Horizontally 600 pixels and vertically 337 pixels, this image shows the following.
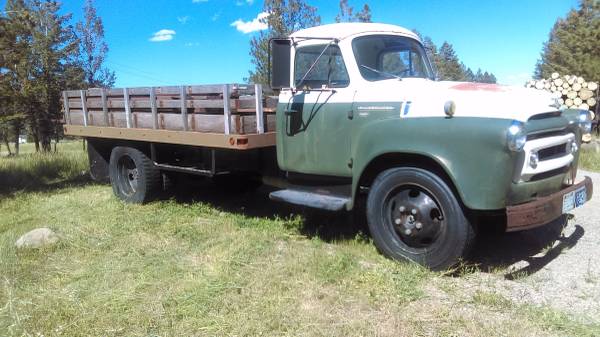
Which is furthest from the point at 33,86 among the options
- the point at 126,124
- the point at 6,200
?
the point at 126,124

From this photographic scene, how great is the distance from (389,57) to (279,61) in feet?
3.72

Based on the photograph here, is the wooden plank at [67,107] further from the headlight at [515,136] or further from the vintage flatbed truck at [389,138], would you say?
the headlight at [515,136]

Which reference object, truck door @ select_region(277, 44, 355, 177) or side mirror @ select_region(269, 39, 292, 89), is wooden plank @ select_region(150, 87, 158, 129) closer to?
truck door @ select_region(277, 44, 355, 177)

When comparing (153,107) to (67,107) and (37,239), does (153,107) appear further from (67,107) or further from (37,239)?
(67,107)

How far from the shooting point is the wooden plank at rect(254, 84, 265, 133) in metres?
5.32

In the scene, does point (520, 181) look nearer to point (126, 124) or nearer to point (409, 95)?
point (409, 95)

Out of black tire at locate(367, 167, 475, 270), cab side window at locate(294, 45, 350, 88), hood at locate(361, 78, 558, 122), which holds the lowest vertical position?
black tire at locate(367, 167, 475, 270)

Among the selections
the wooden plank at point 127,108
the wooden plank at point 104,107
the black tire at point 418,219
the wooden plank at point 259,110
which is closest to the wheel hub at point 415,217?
the black tire at point 418,219

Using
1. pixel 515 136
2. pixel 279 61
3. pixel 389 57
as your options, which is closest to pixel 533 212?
pixel 515 136

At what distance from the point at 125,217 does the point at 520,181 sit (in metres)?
4.76

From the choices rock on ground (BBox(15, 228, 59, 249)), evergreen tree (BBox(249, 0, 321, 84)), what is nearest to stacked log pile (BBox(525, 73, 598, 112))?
evergreen tree (BBox(249, 0, 321, 84))

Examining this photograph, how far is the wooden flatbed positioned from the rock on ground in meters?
1.75

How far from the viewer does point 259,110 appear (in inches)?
213

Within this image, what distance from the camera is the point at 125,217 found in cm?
643
